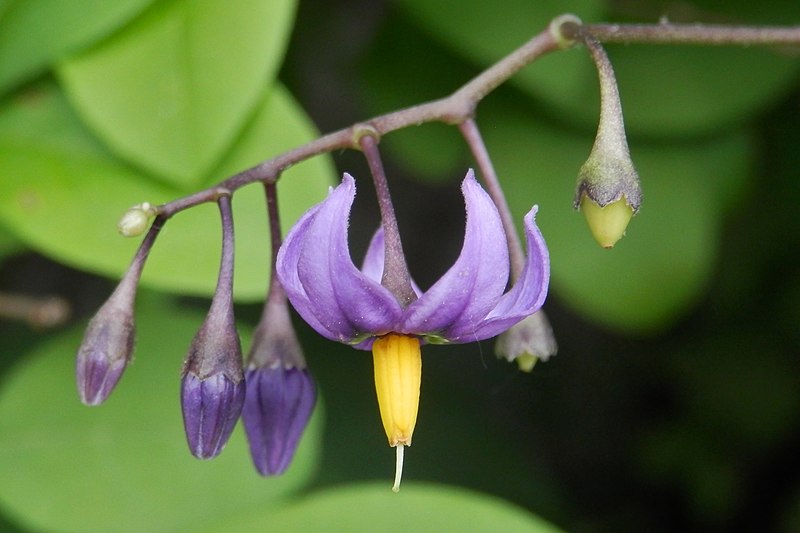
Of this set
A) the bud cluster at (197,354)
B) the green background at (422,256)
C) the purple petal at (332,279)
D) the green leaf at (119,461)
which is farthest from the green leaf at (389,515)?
the purple petal at (332,279)

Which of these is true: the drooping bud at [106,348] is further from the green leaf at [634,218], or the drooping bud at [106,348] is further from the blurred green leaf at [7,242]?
the green leaf at [634,218]

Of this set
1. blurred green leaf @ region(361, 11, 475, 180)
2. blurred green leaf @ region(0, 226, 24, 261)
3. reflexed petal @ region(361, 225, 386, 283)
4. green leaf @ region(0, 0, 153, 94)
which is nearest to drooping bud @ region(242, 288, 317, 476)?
reflexed petal @ region(361, 225, 386, 283)

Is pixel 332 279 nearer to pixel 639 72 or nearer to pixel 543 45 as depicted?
pixel 543 45

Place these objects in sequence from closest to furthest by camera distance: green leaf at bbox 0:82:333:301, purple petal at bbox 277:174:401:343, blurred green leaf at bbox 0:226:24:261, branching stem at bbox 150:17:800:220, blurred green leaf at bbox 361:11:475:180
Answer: purple petal at bbox 277:174:401:343 → branching stem at bbox 150:17:800:220 → green leaf at bbox 0:82:333:301 → blurred green leaf at bbox 0:226:24:261 → blurred green leaf at bbox 361:11:475:180

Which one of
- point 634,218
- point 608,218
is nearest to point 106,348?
point 608,218

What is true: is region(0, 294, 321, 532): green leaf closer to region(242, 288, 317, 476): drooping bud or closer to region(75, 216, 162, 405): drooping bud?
region(242, 288, 317, 476): drooping bud
